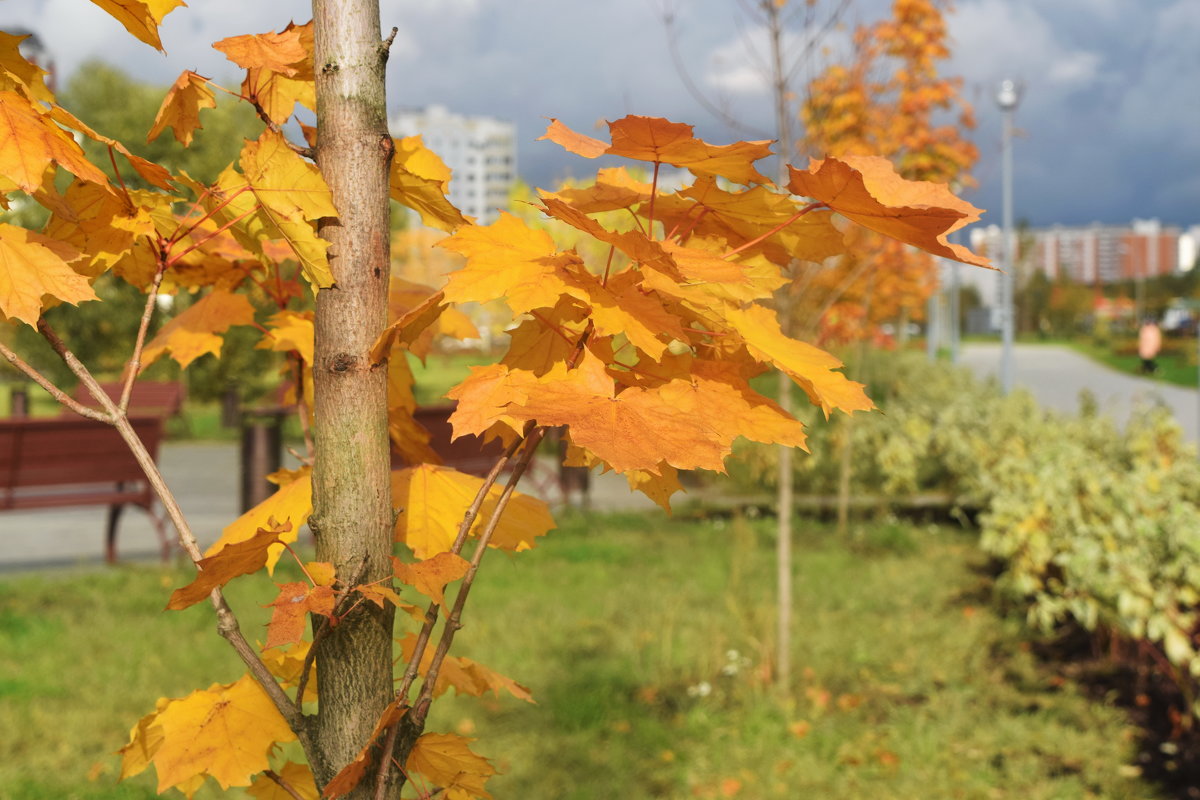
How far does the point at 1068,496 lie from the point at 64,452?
17.4ft

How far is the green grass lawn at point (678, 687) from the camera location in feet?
10.2

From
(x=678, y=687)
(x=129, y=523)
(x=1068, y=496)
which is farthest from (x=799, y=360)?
(x=129, y=523)

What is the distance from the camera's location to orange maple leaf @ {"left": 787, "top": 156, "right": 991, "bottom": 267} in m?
0.76

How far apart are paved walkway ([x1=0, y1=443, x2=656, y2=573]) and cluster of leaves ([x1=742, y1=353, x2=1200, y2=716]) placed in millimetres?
2046

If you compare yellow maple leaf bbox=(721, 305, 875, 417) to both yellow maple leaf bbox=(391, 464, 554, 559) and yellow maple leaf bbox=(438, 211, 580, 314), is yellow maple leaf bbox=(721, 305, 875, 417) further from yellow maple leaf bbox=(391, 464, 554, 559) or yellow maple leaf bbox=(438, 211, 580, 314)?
yellow maple leaf bbox=(391, 464, 554, 559)

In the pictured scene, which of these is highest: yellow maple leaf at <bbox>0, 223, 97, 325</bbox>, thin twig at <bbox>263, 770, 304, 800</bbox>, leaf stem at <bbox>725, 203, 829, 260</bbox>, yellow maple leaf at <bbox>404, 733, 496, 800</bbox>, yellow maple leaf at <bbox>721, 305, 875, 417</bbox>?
leaf stem at <bbox>725, 203, 829, 260</bbox>

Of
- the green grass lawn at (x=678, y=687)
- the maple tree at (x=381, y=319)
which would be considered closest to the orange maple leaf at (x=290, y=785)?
the maple tree at (x=381, y=319)

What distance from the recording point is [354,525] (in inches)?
34.7

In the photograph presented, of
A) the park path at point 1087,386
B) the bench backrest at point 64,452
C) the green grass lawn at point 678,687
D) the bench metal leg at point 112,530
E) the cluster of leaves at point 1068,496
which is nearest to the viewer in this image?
the green grass lawn at point 678,687

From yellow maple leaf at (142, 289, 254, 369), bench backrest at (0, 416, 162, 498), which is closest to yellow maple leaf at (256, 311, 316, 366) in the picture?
yellow maple leaf at (142, 289, 254, 369)

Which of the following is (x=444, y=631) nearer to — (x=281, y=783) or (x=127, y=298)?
(x=281, y=783)

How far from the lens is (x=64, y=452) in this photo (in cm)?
531

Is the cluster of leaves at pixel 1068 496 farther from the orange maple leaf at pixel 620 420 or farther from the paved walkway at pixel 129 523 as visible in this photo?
the orange maple leaf at pixel 620 420

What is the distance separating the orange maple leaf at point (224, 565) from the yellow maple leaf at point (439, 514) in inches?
6.4
